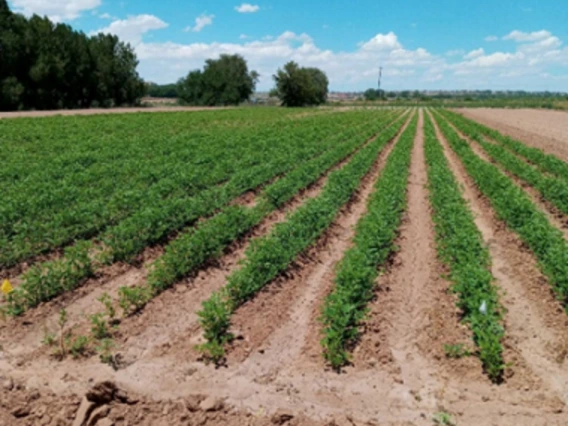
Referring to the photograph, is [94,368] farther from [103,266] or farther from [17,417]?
[103,266]

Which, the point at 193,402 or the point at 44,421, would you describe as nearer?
the point at 44,421

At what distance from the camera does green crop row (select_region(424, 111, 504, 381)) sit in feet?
15.9

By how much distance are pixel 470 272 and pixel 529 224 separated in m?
3.36

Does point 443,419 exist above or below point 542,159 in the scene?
below

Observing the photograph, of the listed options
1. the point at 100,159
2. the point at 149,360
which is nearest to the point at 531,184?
the point at 149,360

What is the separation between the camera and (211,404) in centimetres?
416

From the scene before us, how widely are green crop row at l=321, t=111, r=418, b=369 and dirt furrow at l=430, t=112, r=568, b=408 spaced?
1743 mm

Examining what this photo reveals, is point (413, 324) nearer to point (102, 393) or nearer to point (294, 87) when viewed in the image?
point (102, 393)

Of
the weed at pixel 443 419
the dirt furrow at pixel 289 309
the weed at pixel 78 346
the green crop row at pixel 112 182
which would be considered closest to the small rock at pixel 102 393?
the weed at pixel 78 346

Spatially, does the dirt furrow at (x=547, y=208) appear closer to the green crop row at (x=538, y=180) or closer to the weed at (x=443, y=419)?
the green crop row at (x=538, y=180)

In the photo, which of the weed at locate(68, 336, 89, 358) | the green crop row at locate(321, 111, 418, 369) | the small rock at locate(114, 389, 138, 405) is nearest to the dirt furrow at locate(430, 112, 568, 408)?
the green crop row at locate(321, 111, 418, 369)

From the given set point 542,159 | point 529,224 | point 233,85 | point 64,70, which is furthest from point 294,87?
point 529,224

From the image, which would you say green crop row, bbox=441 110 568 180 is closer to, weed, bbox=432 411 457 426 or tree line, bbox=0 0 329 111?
weed, bbox=432 411 457 426

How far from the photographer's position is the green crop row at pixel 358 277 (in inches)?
198
